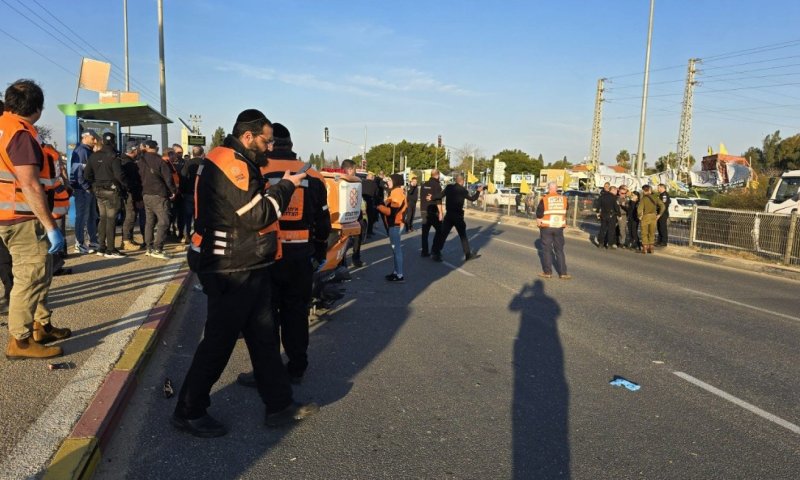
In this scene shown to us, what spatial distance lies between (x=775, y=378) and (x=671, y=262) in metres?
9.65

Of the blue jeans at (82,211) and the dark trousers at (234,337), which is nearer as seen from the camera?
the dark trousers at (234,337)

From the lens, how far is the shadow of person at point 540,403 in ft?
11.4

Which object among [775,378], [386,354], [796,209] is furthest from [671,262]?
[386,354]

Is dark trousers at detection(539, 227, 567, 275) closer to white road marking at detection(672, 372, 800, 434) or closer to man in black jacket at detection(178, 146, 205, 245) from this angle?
white road marking at detection(672, 372, 800, 434)

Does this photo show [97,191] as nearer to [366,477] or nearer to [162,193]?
[162,193]

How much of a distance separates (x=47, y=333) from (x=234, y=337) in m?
Result: 2.38

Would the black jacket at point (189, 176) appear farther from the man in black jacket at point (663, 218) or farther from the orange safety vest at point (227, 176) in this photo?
the man in black jacket at point (663, 218)

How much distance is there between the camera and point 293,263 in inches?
174

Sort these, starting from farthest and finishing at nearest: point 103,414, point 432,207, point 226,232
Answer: point 432,207 → point 103,414 → point 226,232

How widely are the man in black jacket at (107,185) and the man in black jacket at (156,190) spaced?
0.38 metres

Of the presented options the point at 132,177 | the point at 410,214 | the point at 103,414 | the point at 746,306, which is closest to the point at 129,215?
the point at 132,177

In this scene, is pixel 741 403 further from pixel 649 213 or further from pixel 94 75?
pixel 94 75

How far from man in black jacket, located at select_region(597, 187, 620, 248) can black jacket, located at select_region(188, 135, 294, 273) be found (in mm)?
14186

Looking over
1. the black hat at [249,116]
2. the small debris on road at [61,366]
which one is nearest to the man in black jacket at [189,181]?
the small debris on road at [61,366]
